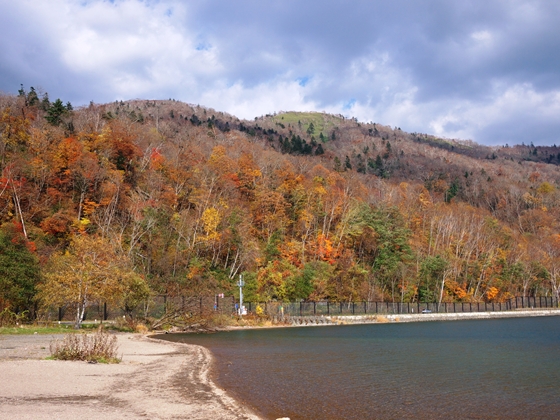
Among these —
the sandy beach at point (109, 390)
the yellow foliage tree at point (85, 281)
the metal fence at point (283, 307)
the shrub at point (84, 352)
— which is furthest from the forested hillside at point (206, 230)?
the sandy beach at point (109, 390)

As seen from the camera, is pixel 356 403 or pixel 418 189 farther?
pixel 418 189

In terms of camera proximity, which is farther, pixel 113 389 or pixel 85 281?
pixel 85 281

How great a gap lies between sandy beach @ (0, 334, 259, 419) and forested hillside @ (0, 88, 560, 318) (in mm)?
17949

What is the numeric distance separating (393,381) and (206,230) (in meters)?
47.2

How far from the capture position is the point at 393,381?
16.6m

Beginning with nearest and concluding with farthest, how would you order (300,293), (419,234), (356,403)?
(356,403) → (300,293) → (419,234)

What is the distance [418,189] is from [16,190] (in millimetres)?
90124

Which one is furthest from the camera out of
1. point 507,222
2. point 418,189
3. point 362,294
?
point 507,222

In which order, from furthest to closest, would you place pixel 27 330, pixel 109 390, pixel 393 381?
pixel 27 330 < pixel 393 381 < pixel 109 390

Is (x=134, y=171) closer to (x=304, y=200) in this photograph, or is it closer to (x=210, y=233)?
(x=210, y=233)

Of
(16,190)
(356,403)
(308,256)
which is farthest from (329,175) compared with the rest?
(356,403)

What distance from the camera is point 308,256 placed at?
69.6 meters

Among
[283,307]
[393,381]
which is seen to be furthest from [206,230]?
[393,381]

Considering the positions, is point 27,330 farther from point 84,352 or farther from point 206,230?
point 206,230
